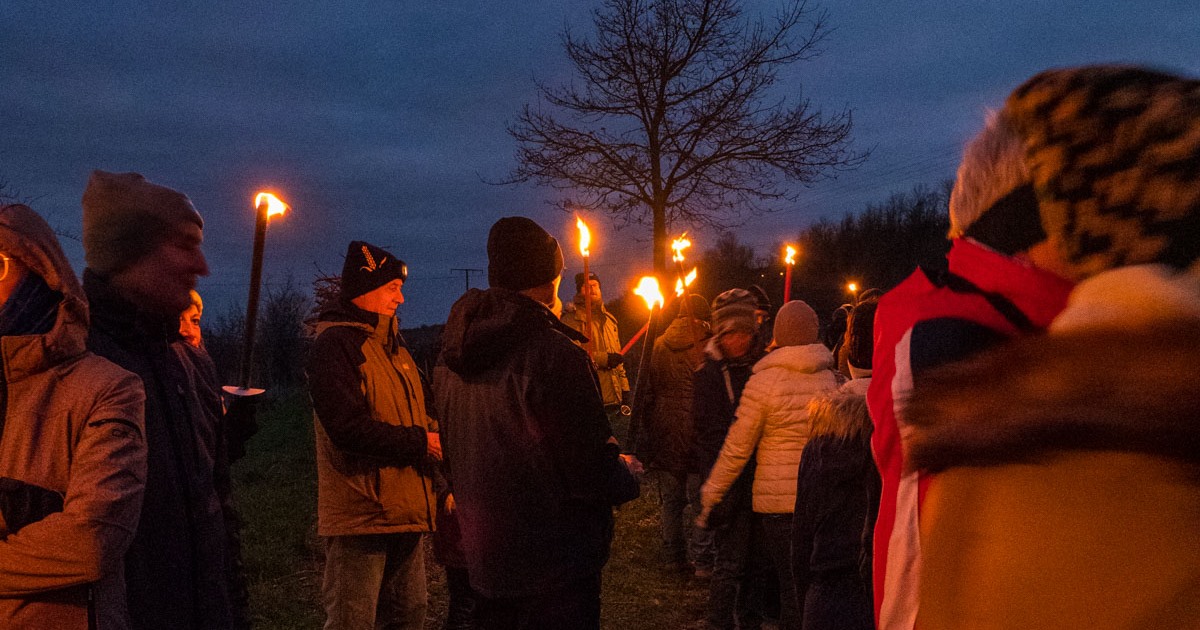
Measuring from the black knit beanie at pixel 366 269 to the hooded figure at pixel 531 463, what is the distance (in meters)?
1.24

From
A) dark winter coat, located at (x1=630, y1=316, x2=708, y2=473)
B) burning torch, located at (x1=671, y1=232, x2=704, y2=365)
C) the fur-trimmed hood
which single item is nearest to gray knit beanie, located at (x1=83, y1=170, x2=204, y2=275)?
the fur-trimmed hood

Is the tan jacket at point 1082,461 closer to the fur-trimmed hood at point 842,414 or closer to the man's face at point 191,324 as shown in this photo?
the fur-trimmed hood at point 842,414

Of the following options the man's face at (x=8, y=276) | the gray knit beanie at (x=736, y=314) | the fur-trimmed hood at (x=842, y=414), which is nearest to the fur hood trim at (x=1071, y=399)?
the fur-trimmed hood at (x=842, y=414)

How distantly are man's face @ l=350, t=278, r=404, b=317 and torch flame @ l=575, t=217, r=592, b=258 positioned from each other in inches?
44.9

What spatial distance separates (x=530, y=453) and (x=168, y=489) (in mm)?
1250

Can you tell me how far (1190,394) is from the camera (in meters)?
0.77

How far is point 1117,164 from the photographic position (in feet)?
3.13

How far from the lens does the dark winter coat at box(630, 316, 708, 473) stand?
6.77m

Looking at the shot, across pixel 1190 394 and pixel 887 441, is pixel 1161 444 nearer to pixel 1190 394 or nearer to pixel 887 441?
pixel 1190 394

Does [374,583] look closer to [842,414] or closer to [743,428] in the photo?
[743,428]

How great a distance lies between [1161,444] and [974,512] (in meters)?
0.21

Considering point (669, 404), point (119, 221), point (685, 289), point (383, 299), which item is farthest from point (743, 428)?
point (119, 221)

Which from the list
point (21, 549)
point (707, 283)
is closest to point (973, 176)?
point (21, 549)

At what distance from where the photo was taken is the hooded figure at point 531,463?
2.92 meters
